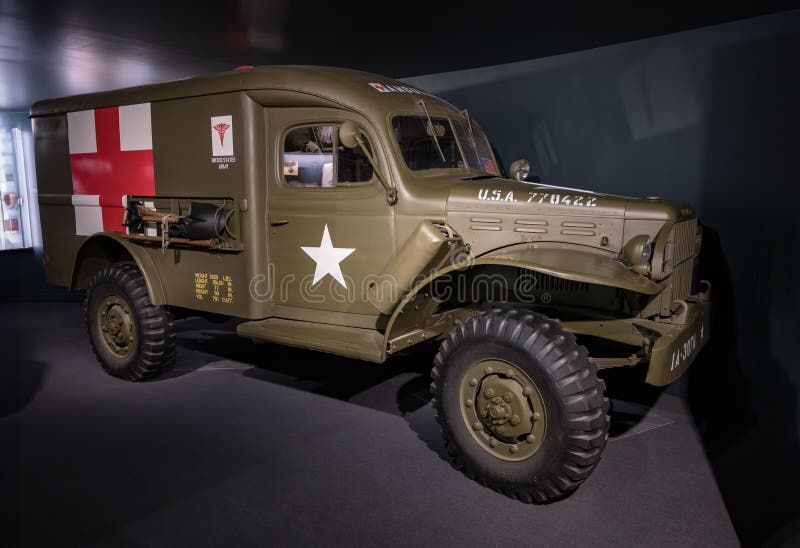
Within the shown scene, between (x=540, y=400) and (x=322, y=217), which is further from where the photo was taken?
(x=322, y=217)

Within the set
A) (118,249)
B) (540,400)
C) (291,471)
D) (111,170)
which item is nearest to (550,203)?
(540,400)

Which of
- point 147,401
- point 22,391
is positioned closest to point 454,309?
point 147,401

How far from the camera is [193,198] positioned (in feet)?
14.9

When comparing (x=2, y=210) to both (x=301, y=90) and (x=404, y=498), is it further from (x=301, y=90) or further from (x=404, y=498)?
(x=404, y=498)

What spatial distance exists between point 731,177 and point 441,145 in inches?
79.1

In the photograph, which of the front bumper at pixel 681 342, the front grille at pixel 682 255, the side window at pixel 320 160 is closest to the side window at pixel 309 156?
the side window at pixel 320 160

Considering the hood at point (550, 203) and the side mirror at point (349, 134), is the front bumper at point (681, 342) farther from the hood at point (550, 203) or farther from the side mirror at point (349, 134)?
the side mirror at point (349, 134)

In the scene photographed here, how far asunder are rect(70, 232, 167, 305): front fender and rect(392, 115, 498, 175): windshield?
2282mm

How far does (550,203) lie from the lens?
3.47 m

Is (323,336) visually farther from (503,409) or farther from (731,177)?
(731,177)

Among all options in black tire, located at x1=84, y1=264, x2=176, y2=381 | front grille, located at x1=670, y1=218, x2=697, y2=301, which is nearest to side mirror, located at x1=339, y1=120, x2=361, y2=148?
front grille, located at x1=670, y1=218, x2=697, y2=301

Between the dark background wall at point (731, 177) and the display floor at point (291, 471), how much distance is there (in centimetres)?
33

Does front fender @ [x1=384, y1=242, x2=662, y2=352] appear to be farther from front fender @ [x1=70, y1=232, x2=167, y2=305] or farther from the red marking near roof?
the red marking near roof

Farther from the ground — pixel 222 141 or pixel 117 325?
pixel 222 141
